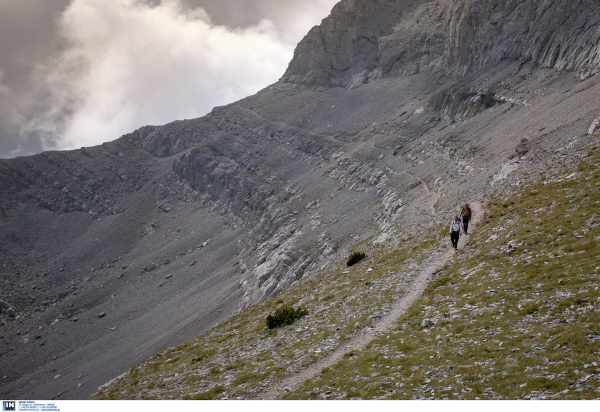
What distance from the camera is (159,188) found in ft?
509

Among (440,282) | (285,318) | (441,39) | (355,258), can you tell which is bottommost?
(440,282)

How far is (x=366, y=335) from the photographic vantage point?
2020 centimetres

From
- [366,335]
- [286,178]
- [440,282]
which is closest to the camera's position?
[366,335]

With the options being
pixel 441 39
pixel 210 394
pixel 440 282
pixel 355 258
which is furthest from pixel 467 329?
pixel 441 39

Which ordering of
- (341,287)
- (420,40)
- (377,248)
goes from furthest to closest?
1. (420,40)
2. (377,248)
3. (341,287)

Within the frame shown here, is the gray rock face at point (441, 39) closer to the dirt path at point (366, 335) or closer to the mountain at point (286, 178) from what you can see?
the mountain at point (286, 178)

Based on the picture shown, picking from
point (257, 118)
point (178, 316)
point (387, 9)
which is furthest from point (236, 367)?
point (387, 9)

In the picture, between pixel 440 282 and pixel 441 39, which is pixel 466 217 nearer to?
pixel 440 282

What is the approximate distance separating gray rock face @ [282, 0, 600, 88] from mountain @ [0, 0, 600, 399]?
54 centimetres

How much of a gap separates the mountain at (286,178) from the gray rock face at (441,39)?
541mm

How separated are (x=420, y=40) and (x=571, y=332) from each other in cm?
15199

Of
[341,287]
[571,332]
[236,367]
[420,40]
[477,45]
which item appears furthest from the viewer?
[420,40]

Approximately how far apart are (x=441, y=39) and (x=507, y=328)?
5642 inches

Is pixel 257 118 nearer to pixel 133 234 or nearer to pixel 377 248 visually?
pixel 133 234
